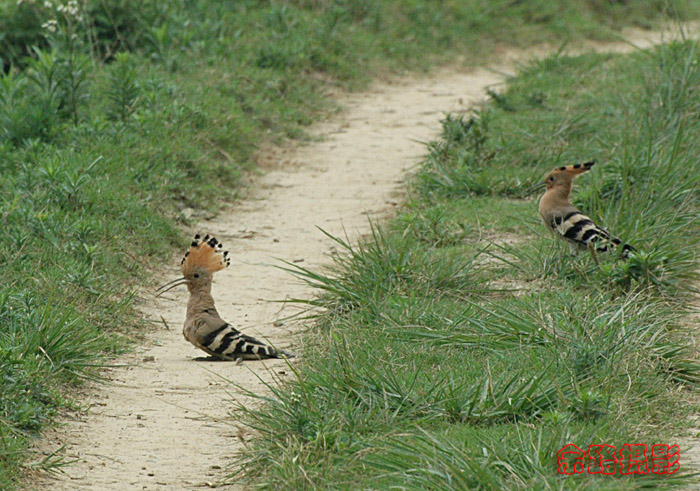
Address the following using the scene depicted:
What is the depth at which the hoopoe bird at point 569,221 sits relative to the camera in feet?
19.7

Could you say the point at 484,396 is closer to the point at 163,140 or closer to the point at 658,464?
the point at 658,464

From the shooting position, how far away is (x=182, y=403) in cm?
500

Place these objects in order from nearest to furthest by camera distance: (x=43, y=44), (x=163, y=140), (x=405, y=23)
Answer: (x=163, y=140)
(x=43, y=44)
(x=405, y=23)

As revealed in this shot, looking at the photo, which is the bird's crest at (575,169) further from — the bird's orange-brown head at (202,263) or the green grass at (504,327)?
the bird's orange-brown head at (202,263)

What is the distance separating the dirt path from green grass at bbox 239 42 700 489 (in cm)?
32

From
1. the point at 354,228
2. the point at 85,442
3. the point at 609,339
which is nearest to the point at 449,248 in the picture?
the point at 354,228

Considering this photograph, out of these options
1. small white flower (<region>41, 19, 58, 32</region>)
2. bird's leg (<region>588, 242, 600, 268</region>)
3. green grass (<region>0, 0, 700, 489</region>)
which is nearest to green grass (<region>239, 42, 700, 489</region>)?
bird's leg (<region>588, 242, 600, 268</region>)

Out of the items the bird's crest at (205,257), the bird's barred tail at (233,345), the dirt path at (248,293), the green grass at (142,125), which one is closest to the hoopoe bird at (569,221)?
the green grass at (142,125)

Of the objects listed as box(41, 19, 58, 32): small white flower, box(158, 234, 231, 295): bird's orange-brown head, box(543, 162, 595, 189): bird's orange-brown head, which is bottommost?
box(543, 162, 595, 189): bird's orange-brown head

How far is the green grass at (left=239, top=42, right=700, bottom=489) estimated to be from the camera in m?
3.88

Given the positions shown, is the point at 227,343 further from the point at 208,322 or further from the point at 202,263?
the point at 202,263

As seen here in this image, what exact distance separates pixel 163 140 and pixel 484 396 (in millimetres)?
5188

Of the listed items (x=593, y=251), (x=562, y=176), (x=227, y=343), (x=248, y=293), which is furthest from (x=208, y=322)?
(x=562, y=176)

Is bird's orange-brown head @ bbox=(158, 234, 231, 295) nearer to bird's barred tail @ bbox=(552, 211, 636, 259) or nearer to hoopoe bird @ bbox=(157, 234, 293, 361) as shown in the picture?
hoopoe bird @ bbox=(157, 234, 293, 361)
